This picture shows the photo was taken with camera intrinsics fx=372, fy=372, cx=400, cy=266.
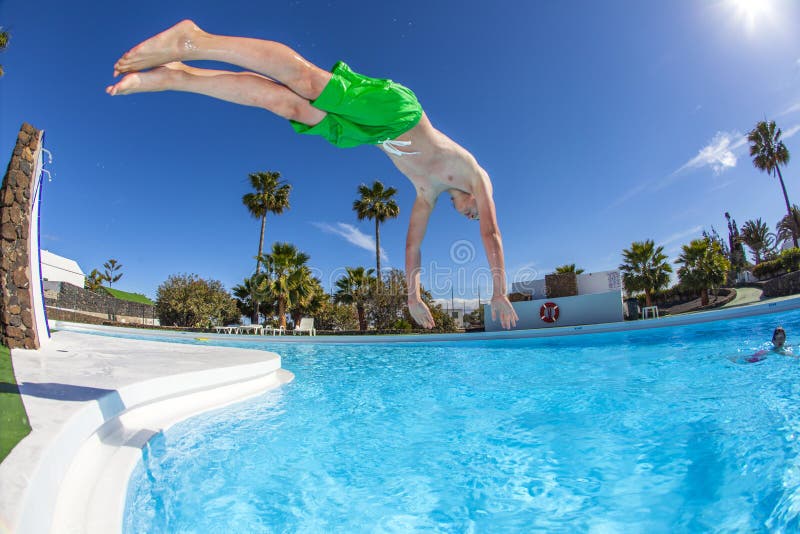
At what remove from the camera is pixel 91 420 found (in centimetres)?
221

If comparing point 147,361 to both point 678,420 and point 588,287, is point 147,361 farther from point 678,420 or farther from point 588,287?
point 588,287

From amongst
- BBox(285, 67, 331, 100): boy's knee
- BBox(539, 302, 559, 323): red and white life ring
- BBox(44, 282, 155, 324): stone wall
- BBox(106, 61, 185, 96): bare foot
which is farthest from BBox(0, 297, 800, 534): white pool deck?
BBox(44, 282, 155, 324): stone wall

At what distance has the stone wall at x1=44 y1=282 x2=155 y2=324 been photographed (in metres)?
23.2

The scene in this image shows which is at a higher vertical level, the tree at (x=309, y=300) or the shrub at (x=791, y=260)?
the shrub at (x=791, y=260)

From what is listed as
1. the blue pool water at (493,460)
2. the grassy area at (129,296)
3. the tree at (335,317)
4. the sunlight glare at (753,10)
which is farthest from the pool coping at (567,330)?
the grassy area at (129,296)

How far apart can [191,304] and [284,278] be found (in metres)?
8.21

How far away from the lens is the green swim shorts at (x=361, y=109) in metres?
2.56

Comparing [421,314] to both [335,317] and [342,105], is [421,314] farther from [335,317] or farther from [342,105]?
[335,317]

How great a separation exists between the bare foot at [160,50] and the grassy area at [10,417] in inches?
74.9

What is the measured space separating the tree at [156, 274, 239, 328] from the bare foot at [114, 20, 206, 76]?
28152 mm

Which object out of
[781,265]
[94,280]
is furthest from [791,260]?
[94,280]

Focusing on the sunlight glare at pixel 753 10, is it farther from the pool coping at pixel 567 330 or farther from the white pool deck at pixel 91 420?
the pool coping at pixel 567 330

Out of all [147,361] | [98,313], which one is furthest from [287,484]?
[98,313]

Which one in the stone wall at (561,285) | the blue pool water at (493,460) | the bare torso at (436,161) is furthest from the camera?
the stone wall at (561,285)
